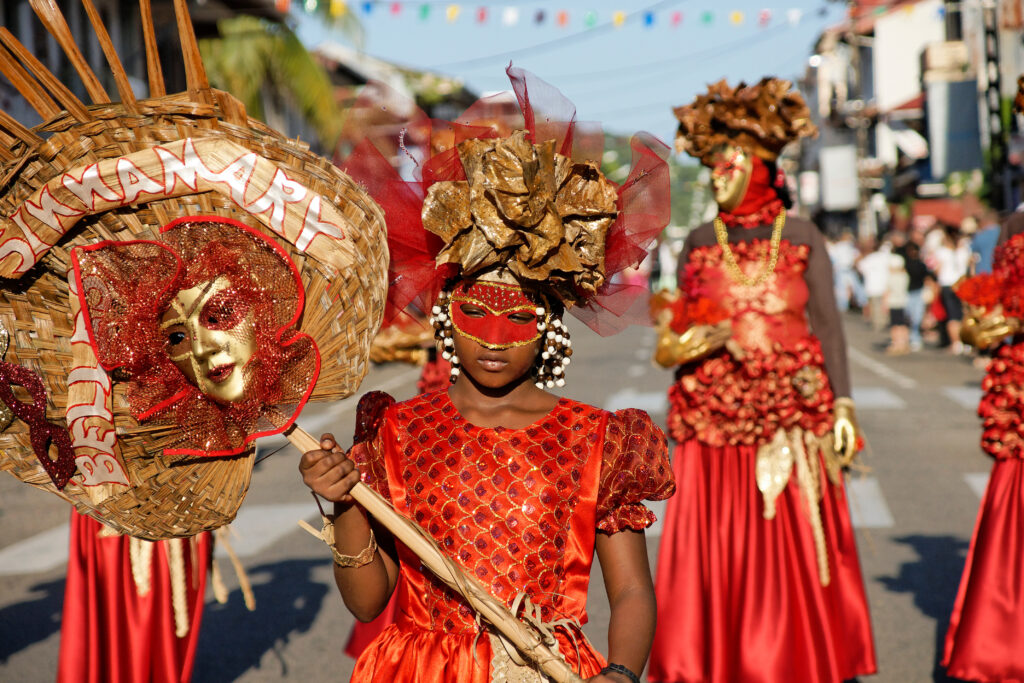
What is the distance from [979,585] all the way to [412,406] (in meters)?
3.01

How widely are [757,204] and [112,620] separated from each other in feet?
10.5

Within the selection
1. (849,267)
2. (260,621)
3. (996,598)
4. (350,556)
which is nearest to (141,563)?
(260,621)

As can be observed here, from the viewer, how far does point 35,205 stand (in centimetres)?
242

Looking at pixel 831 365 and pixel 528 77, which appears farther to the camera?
pixel 831 365

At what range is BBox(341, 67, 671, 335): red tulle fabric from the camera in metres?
2.92

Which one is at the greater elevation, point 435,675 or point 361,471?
point 361,471

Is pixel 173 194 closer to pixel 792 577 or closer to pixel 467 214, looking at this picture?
pixel 467 214

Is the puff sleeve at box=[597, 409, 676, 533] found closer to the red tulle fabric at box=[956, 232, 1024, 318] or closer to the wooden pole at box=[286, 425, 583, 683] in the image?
the wooden pole at box=[286, 425, 583, 683]

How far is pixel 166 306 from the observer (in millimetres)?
2520

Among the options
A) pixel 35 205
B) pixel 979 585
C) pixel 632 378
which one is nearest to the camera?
pixel 35 205

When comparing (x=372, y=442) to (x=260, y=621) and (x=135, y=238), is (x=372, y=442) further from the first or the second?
(x=260, y=621)

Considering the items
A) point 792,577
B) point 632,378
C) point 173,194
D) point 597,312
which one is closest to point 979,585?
point 792,577

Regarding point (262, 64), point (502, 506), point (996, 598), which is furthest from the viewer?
point (262, 64)

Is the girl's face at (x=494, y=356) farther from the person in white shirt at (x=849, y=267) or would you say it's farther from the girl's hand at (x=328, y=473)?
the person in white shirt at (x=849, y=267)
